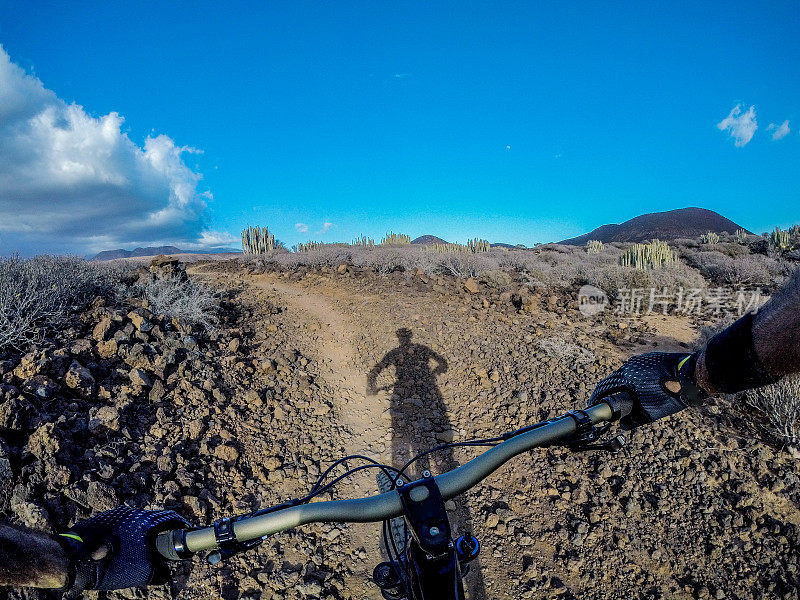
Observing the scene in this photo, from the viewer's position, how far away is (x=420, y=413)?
16.3ft

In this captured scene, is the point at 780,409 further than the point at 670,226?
No

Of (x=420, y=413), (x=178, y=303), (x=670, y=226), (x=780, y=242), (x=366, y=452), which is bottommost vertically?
(x=366, y=452)

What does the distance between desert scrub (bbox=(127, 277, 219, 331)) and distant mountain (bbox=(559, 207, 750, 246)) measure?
54217 millimetres

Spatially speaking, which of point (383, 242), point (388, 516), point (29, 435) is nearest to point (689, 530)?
point (388, 516)

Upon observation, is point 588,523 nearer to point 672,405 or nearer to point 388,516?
point 672,405

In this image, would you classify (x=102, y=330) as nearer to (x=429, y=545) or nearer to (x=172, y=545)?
(x=172, y=545)

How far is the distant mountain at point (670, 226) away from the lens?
50.3m

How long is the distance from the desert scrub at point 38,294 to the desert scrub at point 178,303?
0.63 meters

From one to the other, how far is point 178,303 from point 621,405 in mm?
5997

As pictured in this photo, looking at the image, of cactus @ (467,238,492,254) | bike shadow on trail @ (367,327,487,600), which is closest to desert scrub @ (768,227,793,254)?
cactus @ (467,238,492,254)

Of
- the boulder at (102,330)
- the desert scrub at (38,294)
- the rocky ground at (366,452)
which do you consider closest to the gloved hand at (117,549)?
the rocky ground at (366,452)

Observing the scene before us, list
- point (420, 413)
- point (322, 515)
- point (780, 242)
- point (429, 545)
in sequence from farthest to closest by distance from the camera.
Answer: point (780, 242) → point (420, 413) → point (322, 515) → point (429, 545)

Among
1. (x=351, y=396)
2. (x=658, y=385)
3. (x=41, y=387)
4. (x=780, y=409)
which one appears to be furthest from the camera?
(x=351, y=396)

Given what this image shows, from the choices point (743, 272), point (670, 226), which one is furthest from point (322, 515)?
point (670, 226)
